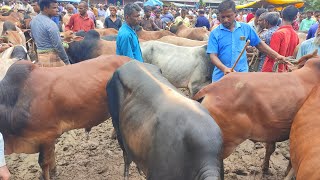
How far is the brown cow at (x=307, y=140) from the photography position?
93.5 inches

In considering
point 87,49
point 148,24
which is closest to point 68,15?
point 148,24

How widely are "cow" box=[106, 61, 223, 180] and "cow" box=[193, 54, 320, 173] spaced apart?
633 mm

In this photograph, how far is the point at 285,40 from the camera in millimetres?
4758

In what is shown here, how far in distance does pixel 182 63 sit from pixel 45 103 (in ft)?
9.39

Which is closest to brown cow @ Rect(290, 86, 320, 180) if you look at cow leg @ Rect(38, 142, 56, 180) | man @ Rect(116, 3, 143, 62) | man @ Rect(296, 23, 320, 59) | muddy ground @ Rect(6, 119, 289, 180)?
muddy ground @ Rect(6, 119, 289, 180)

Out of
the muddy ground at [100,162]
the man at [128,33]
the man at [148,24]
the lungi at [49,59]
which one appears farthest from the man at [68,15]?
the man at [128,33]

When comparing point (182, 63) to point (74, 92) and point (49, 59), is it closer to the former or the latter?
point (49, 59)

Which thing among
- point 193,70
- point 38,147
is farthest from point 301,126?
point 193,70

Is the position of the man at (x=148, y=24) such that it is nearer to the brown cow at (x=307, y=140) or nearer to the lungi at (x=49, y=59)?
the lungi at (x=49, y=59)

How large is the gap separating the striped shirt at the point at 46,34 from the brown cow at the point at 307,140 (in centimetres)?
330

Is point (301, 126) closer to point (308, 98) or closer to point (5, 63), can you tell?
point (308, 98)

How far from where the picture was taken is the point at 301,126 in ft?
9.18

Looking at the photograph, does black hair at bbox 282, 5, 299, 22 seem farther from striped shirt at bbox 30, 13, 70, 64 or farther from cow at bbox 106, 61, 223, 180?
striped shirt at bbox 30, 13, 70, 64

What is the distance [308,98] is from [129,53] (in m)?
2.17
